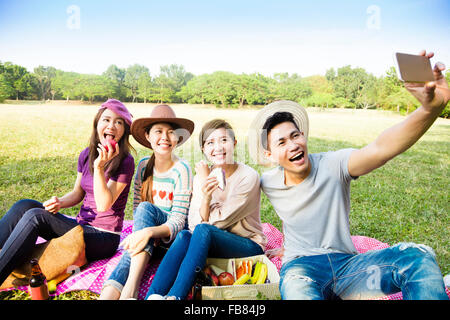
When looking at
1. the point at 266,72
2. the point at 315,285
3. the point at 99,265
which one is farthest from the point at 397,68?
the point at 266,72

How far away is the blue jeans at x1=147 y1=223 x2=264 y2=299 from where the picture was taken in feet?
5.32

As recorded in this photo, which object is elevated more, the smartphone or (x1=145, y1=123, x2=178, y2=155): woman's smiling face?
the smartphone

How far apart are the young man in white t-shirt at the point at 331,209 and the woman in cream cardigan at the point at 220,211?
0.17 m

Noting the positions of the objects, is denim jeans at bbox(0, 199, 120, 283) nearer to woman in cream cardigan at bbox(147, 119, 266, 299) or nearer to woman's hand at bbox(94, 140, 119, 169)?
woman's hand at bbox(94, 140, 119, 169)

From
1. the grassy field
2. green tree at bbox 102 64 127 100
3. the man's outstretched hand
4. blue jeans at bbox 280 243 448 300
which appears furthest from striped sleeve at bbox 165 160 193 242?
green tree at bbox 102 64 127 100

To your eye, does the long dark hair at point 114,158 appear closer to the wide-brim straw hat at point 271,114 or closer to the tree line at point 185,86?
the wide-brim straw hat at point 271,114

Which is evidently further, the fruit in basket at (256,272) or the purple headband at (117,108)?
the purple headband at (117,108)

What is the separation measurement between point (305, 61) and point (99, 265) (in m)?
5.44

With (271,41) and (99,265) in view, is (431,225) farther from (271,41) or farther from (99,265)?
(271,41)

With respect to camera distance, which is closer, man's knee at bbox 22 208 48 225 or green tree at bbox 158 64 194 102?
man's knee at bbox 22 208 48 225

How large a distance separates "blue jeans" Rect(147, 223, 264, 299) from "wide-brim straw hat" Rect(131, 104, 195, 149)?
2.81 feet

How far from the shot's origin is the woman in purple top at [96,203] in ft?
6.29

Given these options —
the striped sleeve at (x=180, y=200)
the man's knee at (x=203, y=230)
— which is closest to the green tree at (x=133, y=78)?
the striped sleeve at (x=180, y=200)

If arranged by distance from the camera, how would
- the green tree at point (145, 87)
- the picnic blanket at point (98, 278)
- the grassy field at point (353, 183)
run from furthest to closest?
the green tree at point (145, 87), the grassy field at point (353, 183), the picnic blanket at point (98, 278)
